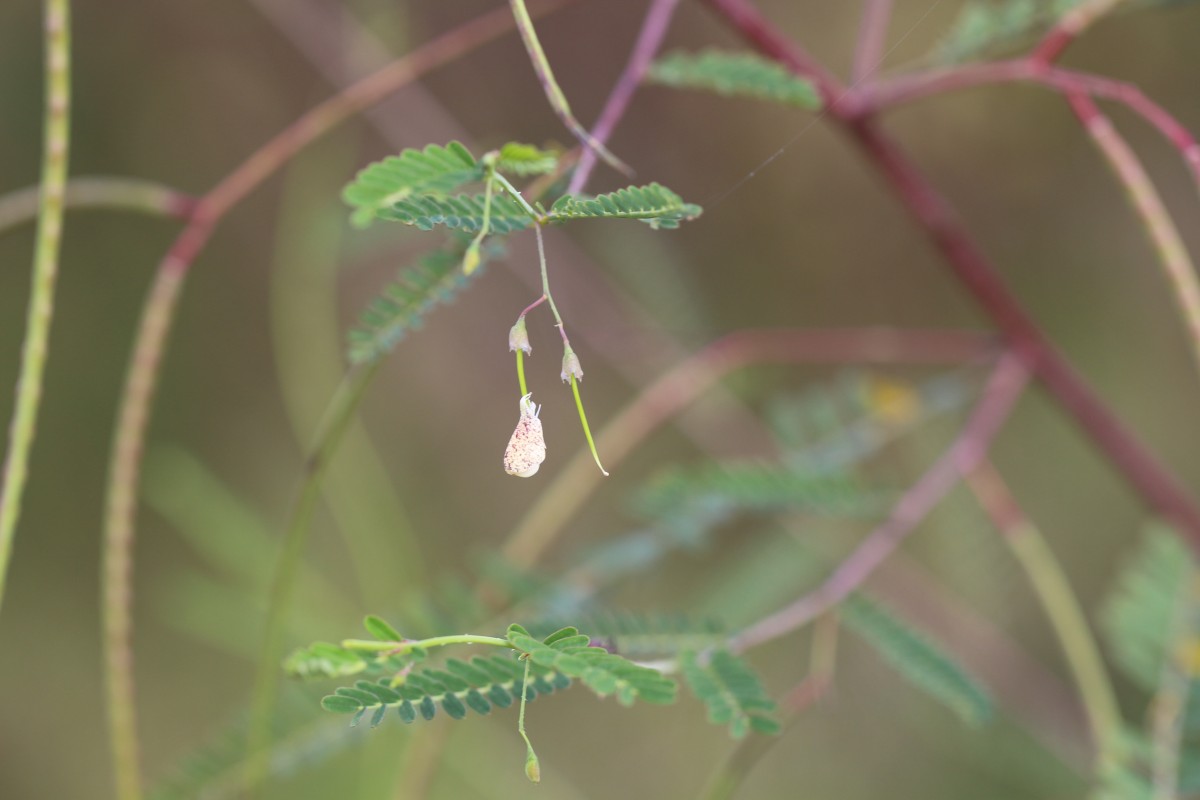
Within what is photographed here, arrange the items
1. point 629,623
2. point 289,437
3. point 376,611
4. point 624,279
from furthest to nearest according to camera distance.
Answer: point 289,437 → point 624,279 → point 376,611 → point 629,623

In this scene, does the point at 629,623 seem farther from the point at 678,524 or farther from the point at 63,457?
the point at 63,457

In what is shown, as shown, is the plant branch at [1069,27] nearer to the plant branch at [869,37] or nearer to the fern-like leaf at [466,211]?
the plant branch at [869,37]

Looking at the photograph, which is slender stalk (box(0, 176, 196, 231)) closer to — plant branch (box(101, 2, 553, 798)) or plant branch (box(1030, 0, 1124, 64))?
plant branch (box(101, 2, 553, 798))

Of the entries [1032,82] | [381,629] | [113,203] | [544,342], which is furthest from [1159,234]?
[544,342]

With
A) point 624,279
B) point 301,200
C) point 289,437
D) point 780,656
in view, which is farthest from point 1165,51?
point 289,437

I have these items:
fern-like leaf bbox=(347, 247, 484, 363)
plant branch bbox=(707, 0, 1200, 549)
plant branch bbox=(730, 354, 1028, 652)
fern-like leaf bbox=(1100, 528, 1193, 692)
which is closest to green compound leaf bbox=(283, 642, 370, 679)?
fern-like leaf bbox=(347, 247, 484, 363)
